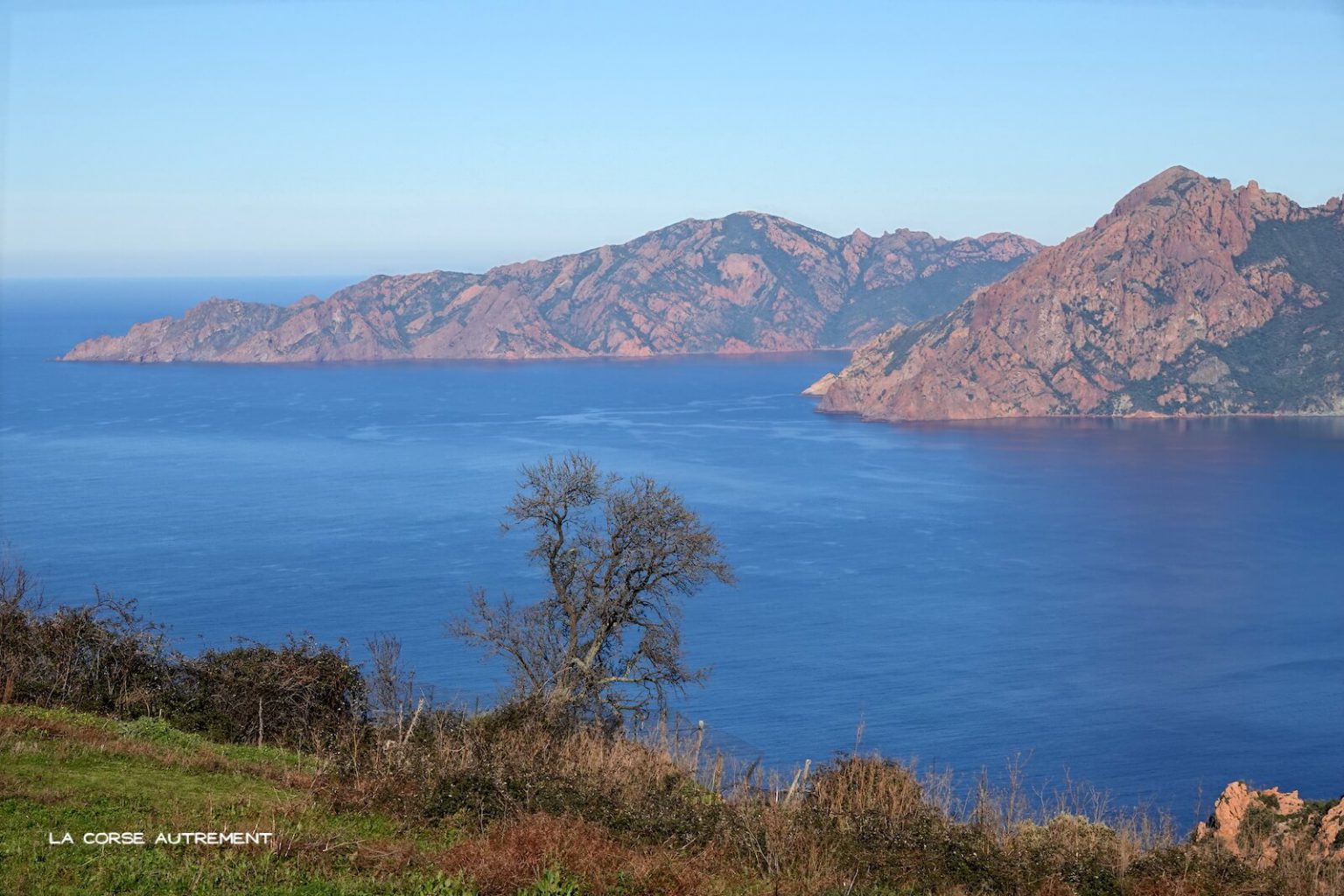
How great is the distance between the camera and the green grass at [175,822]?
A: 8.94 m

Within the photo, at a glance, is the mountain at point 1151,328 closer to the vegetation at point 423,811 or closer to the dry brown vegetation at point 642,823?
the vegetation at point 423,811

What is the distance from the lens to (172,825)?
394 inches

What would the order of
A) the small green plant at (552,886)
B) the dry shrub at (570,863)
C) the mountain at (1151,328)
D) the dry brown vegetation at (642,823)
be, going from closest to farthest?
the small green plant at (552,886) < the dry shrub at (570,863) < the dry brown vegetation at (642,823) < the mountain at (1151,328)

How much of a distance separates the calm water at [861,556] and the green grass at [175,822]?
28.2m

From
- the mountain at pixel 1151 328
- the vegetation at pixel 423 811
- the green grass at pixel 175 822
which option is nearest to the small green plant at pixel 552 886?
the vegetation at pixel 423 811

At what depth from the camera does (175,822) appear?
10023 mm

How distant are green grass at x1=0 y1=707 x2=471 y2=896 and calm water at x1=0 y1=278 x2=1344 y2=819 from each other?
28239 millimetres

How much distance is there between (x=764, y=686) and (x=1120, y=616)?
2358cm

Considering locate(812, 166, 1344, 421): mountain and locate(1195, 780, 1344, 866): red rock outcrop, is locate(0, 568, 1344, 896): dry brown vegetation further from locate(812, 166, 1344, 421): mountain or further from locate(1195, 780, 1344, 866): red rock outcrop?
locate(812, 166, 1344, 421): mountain

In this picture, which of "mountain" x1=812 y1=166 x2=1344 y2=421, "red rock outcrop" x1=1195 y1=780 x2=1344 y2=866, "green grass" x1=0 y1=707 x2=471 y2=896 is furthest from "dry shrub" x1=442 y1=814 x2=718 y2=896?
"mountain" x1=812 y1=166 x2=1344 y2=421

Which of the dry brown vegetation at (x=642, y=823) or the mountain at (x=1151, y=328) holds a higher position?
the mountain at (x=1151, y=328)

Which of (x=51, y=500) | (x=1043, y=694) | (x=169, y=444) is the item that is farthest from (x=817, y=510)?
(x=169, y=444)

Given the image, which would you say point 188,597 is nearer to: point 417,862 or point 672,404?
point 417,862

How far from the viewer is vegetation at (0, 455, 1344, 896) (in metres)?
9.40
